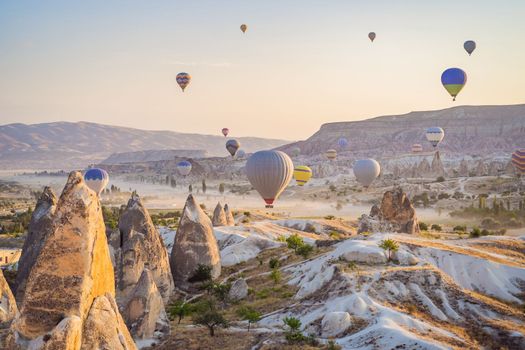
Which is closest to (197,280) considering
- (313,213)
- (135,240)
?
(135,240)

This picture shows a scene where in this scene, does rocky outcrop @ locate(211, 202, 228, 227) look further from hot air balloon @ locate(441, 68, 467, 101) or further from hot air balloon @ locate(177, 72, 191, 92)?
hot air balloon @ locate(177, 72, 191, 92)

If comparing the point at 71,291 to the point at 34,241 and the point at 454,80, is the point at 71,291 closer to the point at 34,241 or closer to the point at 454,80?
the point at 34,241

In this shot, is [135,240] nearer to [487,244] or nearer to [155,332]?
[155,332]

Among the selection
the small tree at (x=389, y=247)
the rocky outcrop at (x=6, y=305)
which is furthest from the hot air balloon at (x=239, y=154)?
the rocky outcrop at (x=6, y=305)

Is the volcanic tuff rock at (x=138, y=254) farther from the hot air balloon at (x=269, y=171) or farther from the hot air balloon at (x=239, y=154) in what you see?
the hot air balloon at (x=239, y=154)

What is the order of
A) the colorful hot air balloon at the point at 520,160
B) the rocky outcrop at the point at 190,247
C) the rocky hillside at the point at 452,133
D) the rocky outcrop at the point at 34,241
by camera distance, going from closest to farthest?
the rocky outcrop at the point at 34,241, the rocky outcrop at the point at 190,247, the colorful hot air balloon at the point at 520,160, the rocky hillside at the point at 452,133

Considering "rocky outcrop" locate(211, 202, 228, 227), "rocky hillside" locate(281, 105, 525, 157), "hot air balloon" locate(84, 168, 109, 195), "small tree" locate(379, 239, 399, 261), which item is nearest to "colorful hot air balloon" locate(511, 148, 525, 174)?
"rocky outcrop" locate(211, 202, 228, 227)

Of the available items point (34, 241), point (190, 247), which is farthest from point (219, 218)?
point (34, 241)
